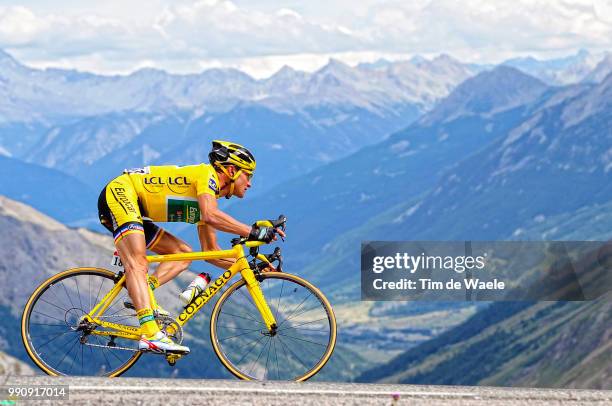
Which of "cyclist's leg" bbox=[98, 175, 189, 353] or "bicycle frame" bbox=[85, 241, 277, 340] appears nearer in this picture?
"cyclist's leg" bbox=[98, 175, 189, 353]

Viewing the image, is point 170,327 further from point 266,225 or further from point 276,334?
point 266,225

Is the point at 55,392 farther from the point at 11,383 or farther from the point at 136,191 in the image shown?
the point at 136,191

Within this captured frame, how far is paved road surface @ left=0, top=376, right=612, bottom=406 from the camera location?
30.4ft

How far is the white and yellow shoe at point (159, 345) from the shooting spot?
36.1 feet

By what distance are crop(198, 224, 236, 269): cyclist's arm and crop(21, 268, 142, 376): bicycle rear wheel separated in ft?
3.73

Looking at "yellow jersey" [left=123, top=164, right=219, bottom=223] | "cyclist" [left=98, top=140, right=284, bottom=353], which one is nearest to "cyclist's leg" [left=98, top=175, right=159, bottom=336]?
"cyclist" [left=98, top=140, right=284, bottom=353]

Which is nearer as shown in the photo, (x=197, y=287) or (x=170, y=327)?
(x=170, y=327)

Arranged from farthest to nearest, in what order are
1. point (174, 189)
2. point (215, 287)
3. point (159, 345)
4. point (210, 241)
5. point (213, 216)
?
point (210, 241) < point (215, 287) < point (174, 189) < point (159, 345) < point (213, 216)

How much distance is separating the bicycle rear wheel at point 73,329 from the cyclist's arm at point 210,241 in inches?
44.7

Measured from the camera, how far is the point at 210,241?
11859 mm

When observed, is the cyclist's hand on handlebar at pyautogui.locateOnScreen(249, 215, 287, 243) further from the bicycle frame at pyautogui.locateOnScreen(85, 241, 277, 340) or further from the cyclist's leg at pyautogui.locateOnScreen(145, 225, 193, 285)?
the cyclist's leg at pyautogui.locateOnScreen(145, 225, 193, 285)

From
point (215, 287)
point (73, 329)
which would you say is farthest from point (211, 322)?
point (73, 329)

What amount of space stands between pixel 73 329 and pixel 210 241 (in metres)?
2.05

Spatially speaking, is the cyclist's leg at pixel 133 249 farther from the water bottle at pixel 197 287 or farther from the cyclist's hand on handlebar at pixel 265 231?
the cyclist's hand on handlebar at pixel 265 231
